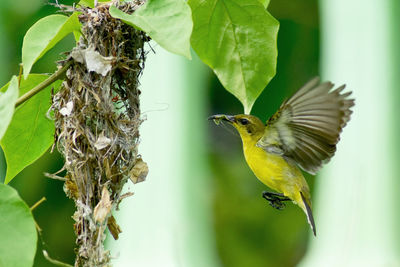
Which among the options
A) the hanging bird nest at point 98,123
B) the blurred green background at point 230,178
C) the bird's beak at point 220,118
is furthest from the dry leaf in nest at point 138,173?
the blurred green background at point 230,178

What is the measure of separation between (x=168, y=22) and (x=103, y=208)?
0.68 feet

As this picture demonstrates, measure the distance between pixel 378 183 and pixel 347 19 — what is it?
3.05 feet

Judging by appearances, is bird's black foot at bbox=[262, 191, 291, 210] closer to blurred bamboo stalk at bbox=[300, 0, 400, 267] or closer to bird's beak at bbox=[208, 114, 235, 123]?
bird's beak at bbox=[208, 114, 235, 123]

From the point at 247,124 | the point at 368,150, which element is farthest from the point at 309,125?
the point at 368,150

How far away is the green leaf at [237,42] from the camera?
2.17 feet

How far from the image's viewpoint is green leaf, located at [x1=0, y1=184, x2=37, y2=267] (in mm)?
525

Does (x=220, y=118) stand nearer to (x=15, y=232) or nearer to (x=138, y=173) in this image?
(x=138, y=173)

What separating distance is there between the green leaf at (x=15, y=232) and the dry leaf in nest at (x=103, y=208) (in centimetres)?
11

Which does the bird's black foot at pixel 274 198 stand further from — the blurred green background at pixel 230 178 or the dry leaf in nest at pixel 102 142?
the blurred green background at pixel 230 178

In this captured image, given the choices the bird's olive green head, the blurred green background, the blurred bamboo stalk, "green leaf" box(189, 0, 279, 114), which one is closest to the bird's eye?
the bird's olive green head

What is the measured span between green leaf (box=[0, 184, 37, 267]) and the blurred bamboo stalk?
1507mm

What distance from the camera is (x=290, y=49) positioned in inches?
201

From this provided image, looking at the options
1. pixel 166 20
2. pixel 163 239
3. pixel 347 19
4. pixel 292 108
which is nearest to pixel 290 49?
pixel 347 19

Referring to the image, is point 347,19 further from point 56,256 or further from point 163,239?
point 56,256
